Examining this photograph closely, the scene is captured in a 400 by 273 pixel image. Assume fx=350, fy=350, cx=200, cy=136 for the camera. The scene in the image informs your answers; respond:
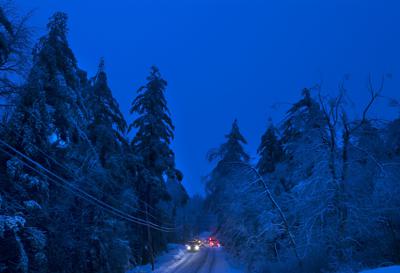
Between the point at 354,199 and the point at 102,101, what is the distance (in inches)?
590

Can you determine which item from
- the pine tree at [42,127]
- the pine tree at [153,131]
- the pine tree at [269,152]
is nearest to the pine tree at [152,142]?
the pine tree at [153,131]

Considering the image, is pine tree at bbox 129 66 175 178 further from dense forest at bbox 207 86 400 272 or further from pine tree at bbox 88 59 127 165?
dense forest at bbox 207 86 400 272

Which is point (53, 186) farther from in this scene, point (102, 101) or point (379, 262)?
point (379, 262)

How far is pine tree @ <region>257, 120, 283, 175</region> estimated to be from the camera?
30.9 m

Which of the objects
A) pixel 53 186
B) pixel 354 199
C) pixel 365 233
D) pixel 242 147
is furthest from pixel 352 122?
pixel 242 147

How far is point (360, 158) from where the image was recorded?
576 inches

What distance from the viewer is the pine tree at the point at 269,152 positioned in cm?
3091

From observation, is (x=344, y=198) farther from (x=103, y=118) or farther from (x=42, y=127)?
(x=103, y=118)

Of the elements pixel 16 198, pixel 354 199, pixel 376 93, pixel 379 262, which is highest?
pixel 376 93

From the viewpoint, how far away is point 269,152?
3162 centimetres

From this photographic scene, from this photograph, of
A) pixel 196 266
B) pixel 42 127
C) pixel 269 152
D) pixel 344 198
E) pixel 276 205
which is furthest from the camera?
pixel 269 152

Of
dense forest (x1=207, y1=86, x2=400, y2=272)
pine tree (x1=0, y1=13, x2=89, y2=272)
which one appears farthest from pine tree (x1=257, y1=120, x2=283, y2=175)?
pine tree (x1=0, y1=13, x2=89, y2=272)

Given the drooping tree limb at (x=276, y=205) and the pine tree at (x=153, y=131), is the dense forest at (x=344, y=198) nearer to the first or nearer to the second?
the drooping tree limb at (x=276, y=205)

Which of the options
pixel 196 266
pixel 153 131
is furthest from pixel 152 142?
pixel 196 266
